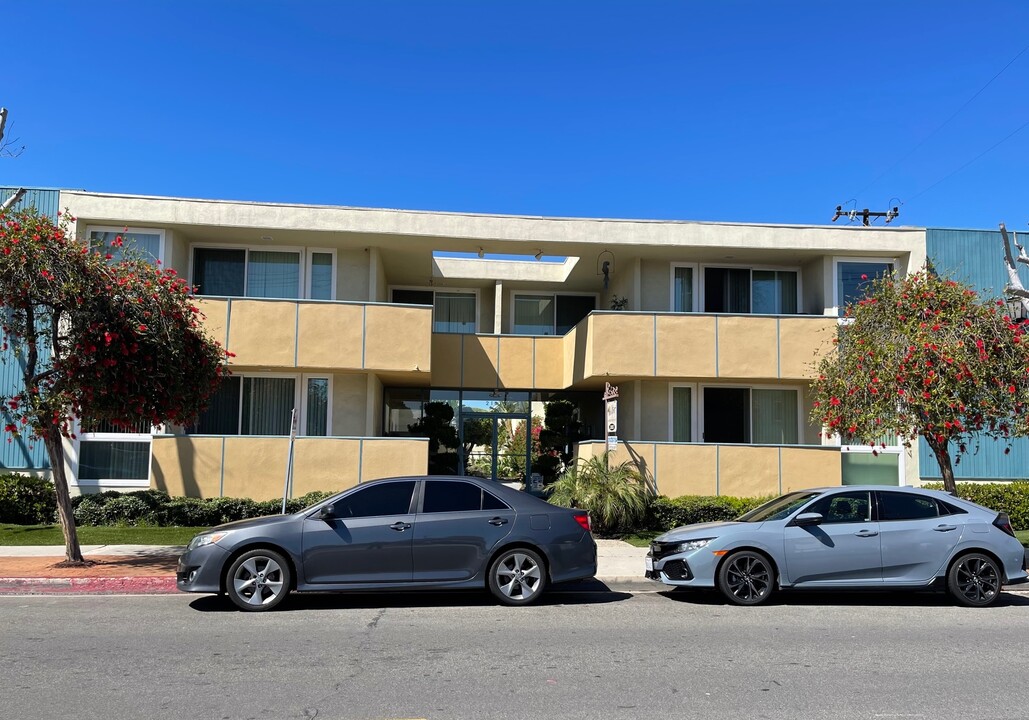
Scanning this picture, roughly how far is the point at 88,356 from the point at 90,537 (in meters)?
5.12

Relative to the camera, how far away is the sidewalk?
1079 centimetres

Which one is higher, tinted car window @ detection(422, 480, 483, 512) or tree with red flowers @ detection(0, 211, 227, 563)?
tree with red flowers @ detection(0, 211, 227, 563)

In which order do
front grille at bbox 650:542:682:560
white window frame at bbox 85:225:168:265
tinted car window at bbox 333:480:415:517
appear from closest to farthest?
tinted car window at bbox 333:480:415:517 → front grille at bbox 650:542:682:560 → white window frame at bbox 85:225:168:265

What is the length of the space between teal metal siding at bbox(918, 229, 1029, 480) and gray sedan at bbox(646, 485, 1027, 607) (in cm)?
1000

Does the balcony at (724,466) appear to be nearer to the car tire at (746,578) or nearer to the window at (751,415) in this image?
the window at (751,415)

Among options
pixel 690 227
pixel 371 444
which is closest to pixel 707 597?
pixel 371 444

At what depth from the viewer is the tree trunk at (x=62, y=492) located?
11.9 meters

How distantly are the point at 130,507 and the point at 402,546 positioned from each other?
9.30 meters

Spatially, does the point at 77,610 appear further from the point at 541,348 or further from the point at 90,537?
the point at 541,348

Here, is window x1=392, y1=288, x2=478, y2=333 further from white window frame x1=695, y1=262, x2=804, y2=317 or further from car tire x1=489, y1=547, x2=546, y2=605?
car tire x1=489, y1=547, x2=546, y2=605

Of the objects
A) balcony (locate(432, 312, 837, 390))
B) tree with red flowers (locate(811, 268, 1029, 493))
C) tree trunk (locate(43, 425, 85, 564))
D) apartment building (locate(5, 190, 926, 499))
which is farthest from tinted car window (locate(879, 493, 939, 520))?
tree trunk (locate(43, 425, 85, 564))

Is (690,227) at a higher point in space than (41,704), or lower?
higher

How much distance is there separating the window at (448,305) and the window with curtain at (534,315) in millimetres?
1226

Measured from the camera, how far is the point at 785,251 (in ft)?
63.9
